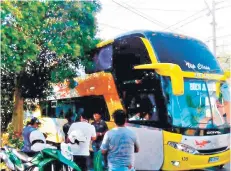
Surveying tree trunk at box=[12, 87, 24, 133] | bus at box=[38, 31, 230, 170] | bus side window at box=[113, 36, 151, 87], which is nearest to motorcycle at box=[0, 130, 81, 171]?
bus at box=[38, 31, 230, 170]

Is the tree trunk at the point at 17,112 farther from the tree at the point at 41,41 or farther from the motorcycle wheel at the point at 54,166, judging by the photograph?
the motorcycle wheel at the point at 54,166

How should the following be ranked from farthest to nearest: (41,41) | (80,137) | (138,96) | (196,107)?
(41,41), (138,96), (196,107), (80,137)

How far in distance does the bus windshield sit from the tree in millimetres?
2758

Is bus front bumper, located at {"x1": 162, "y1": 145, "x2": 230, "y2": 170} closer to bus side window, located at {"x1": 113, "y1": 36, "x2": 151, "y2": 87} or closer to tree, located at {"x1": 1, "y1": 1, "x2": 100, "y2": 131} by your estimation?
bus side window, located at {"x1": 113, "y1": 36, "x2": 151, "y2": 87}

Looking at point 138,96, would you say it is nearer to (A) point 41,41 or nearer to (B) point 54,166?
(B) point 54,166

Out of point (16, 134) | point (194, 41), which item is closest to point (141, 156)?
point (194, 41)

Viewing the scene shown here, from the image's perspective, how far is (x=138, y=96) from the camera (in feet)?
21.1

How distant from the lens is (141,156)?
20.8 ft

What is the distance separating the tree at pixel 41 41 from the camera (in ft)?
18.8

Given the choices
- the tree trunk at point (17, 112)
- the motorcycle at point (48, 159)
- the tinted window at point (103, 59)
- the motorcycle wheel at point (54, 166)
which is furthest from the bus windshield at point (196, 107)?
the tree trunk at point (17, 112)

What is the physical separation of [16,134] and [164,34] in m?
5.15

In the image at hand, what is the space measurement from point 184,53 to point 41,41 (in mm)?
3505

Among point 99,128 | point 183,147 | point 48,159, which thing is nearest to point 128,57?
point 99,128

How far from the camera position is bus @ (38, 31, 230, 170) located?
5910 mm
